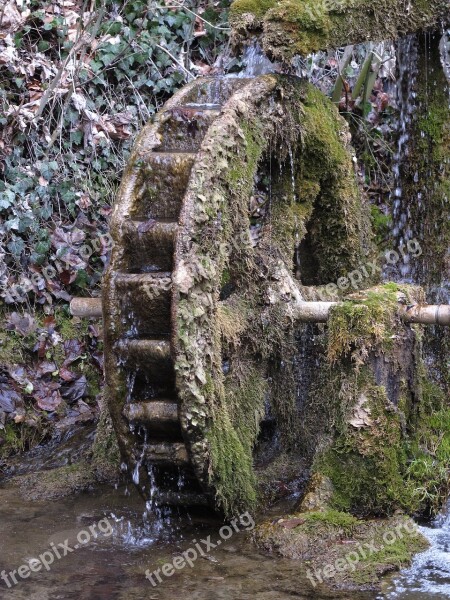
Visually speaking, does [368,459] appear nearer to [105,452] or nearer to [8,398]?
Answer: [105,452]

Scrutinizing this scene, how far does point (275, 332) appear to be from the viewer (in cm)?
548

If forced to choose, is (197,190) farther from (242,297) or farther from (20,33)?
(20,33)

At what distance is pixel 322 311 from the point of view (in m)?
5.31

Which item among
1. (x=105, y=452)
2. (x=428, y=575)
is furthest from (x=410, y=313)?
(x=105, y=452)

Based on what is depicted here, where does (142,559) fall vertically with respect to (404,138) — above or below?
below

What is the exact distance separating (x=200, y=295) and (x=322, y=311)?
1.06 metres

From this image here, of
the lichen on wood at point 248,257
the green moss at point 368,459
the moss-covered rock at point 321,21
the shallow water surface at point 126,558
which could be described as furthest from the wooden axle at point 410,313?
the moss-covered rock at point 321,21

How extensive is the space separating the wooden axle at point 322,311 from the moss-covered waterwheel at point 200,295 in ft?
0.42

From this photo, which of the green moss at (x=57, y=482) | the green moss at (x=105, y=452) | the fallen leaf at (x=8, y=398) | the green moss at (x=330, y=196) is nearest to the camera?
the green moss at (x=57, y=482)

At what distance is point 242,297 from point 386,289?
878 millimetres

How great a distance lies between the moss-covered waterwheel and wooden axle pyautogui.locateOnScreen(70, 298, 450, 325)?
5.0 inches

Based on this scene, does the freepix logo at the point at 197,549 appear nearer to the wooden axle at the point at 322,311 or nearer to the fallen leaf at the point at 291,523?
the fallen leaf at the point at 291,523

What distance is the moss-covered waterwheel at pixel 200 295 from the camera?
4531 mm

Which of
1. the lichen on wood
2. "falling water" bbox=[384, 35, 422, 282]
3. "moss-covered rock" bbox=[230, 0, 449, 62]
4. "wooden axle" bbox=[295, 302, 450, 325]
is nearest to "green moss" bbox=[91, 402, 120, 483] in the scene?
the lichen on wood
